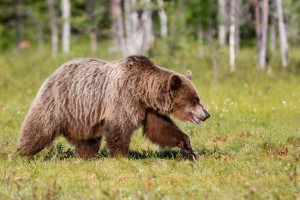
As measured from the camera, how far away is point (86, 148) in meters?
9.73

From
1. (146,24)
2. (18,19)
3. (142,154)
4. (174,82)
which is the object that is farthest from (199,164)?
(18,19)

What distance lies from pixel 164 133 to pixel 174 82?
2.44 ft

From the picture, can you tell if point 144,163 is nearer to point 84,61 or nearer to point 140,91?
point 140,91

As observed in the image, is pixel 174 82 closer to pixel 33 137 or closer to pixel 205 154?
pixel 205 154

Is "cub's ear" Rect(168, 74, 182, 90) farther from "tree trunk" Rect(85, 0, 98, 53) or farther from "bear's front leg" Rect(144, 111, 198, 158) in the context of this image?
"tree trunk" Rect(85, 0, 98, 53)

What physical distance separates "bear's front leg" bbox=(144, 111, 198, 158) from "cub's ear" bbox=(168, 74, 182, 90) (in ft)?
1.57

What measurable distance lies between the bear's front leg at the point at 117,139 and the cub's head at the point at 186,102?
806 mm

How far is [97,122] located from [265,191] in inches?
137

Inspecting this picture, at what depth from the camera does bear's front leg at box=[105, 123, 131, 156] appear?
8.93m

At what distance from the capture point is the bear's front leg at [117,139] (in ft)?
29.3

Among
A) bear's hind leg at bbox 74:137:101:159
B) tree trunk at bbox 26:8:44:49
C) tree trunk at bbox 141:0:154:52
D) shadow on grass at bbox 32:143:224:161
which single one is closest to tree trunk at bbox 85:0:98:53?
tree trunk at bbox 141:0:154:52

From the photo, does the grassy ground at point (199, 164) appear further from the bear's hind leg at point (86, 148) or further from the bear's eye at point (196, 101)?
the bear's eye at point (196, 101)

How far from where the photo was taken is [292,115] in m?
12.1

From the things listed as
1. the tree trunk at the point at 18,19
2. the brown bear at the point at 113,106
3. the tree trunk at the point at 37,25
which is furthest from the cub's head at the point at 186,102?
the tree trunk at the point at 37,25
